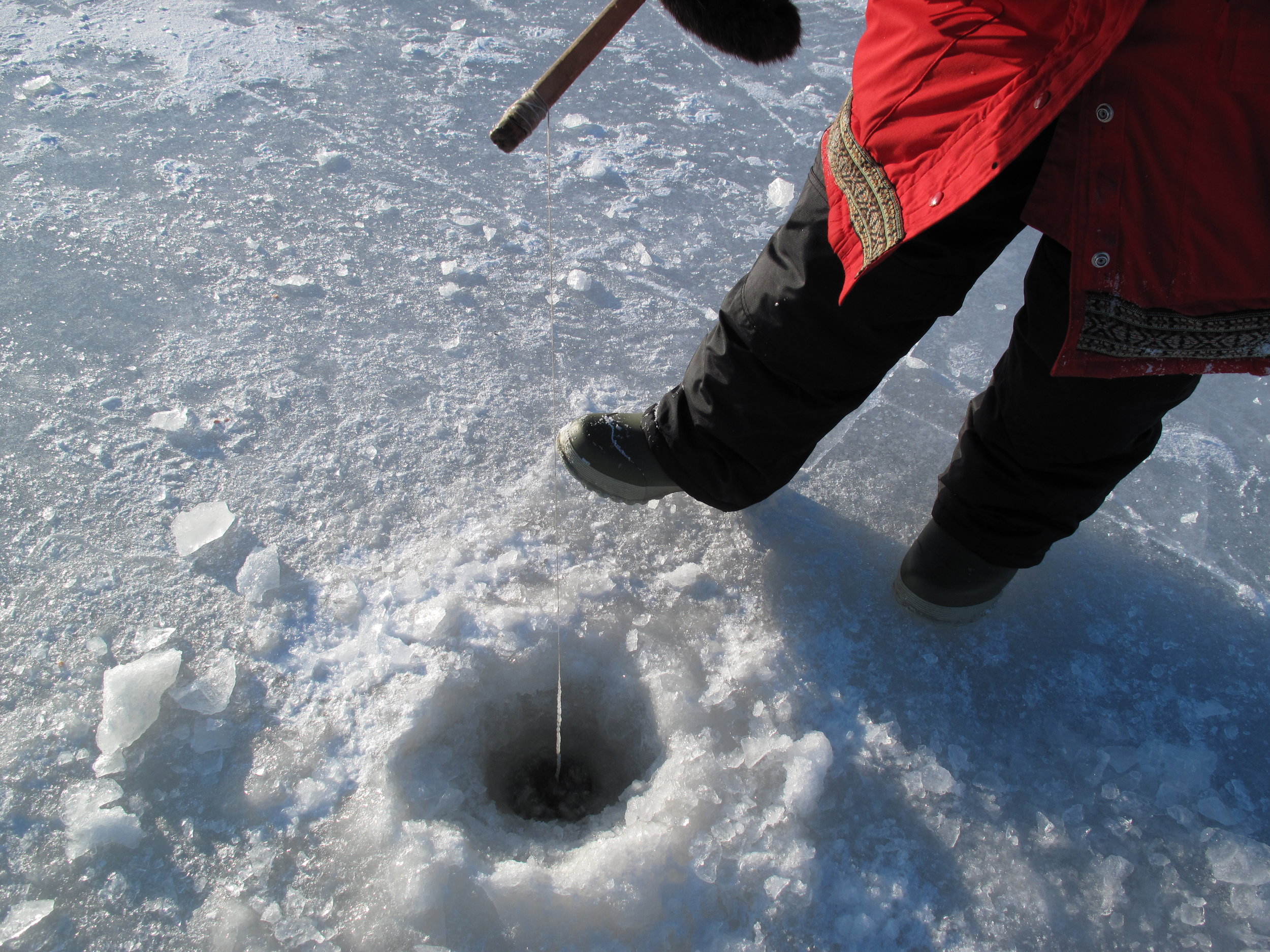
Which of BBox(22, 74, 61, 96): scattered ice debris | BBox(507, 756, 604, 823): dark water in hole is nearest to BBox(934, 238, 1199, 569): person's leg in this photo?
BBox(507, 756, 604, 823): dark water in hole

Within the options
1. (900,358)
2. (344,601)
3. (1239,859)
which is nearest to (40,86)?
(344,601)

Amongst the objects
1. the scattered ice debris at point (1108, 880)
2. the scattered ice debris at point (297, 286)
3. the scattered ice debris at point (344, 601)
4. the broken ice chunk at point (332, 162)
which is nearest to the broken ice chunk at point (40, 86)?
the broken ice chunk at point (332, 162)

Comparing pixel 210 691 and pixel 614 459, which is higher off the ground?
pixel 614 459

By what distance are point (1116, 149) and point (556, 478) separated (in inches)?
44.9

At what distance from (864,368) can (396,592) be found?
0.93 m

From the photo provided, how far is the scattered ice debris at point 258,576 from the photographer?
1459 millimetres

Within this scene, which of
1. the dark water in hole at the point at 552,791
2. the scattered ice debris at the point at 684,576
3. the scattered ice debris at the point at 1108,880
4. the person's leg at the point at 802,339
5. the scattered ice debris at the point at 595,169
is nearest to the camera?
the person's leg at the point at 802,339

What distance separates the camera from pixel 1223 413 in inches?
84.2

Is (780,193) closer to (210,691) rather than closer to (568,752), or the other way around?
(568,752)

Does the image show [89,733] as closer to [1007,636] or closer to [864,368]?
[864,368]

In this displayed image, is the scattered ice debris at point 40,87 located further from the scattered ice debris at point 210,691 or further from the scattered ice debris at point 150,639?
the scattered ice debris at point 210,691

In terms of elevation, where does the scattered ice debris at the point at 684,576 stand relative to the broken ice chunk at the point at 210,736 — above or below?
above

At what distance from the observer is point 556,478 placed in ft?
5.60

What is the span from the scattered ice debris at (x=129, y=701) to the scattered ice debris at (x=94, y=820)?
29 mm
